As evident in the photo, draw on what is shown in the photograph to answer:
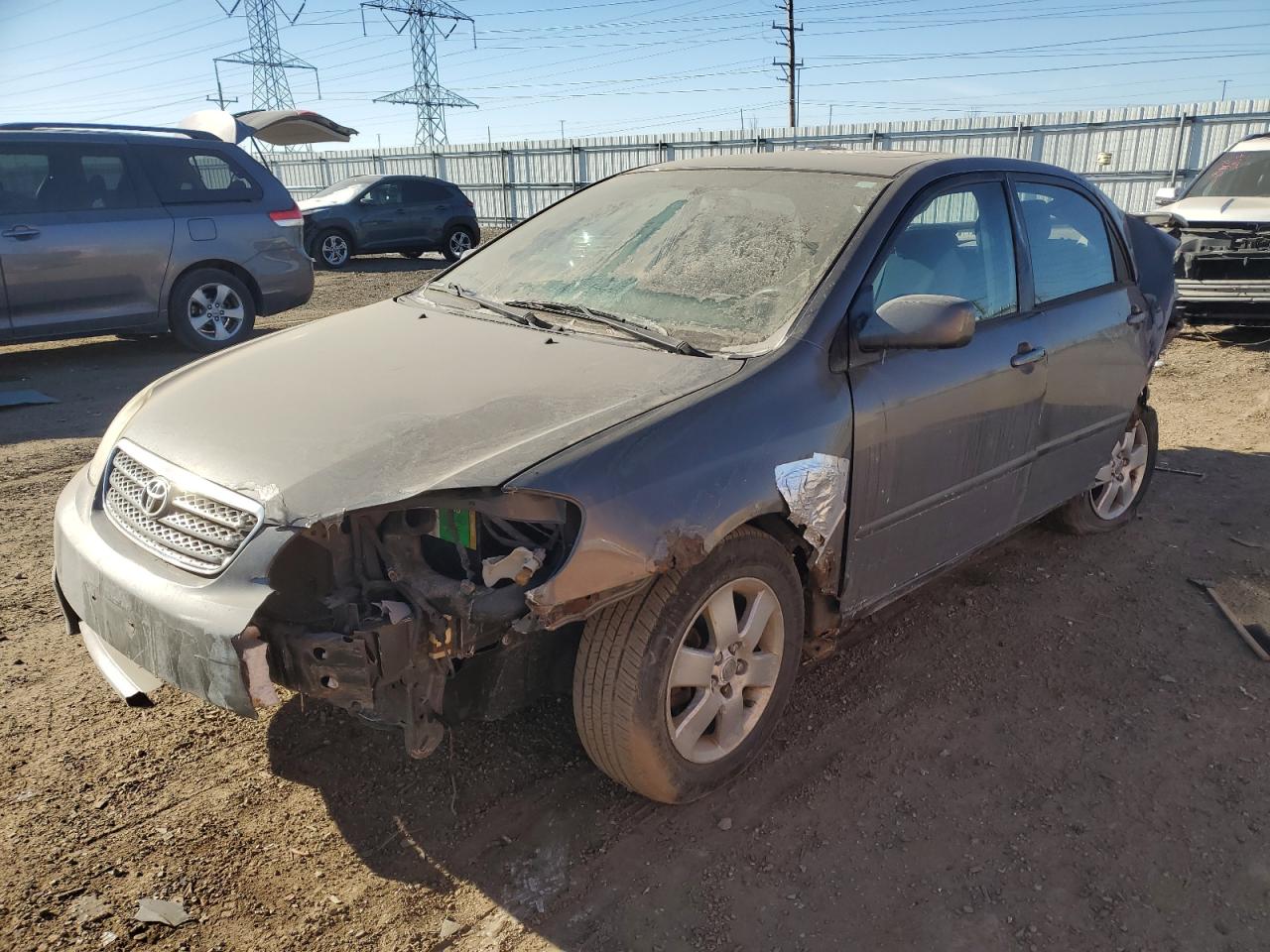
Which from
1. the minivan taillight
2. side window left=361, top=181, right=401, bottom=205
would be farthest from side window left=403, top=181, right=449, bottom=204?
the minivan taillight

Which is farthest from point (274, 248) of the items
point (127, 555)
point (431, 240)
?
point (431, 240)

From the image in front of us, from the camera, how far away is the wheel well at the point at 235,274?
8477mm

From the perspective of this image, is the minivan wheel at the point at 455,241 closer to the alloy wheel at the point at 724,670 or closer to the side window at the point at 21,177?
the side window at the point at 21,177

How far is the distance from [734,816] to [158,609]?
165cm

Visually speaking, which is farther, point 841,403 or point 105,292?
point 105,292

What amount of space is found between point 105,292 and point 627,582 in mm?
7424

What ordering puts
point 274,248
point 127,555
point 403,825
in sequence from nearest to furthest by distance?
point 127,555, point 403,825, point 274,248

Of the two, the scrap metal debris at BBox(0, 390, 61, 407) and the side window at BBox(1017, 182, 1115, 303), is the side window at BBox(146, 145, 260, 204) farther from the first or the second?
the side window at BBox(1017, 182, 1115, 303)

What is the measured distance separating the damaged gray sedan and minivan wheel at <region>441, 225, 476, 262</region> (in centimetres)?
1542

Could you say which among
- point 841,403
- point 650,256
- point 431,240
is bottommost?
point 431,240

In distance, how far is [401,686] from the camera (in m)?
2.26

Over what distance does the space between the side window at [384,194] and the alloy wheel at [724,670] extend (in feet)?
54.6

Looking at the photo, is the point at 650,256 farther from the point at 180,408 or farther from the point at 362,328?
the point at 180,408

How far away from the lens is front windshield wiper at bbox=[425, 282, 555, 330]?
322 centimetres
